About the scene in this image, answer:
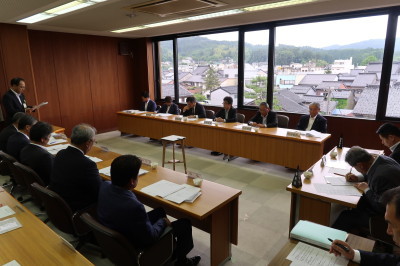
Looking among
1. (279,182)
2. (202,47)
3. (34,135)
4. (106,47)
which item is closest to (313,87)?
(279,182)

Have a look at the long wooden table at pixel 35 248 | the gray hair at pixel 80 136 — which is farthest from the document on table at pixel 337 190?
the gray hair at pixel 80 136

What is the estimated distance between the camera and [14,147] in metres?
3.41

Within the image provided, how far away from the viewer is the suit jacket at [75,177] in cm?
226

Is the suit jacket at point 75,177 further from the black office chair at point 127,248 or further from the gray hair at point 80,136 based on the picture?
the black office chair at point 127,248

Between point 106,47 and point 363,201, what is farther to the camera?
point 106,47

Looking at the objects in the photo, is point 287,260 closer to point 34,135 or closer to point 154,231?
point 154,231

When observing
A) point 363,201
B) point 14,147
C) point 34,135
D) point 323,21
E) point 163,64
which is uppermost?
point 323,21

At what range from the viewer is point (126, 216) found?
169 centimetres

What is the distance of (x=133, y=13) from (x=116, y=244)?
169 inches

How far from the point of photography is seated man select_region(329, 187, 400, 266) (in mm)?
Answer: 1188

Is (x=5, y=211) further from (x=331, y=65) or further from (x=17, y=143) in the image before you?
(x=331, y=65)

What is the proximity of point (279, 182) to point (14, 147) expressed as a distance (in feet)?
12.6

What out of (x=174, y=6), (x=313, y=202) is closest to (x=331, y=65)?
(x=174, y=6)

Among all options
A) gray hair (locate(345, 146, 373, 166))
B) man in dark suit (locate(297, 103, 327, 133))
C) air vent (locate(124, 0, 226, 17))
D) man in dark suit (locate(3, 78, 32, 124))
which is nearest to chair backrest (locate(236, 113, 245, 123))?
man in dark suit (locate(297, 103, 327, 133))
